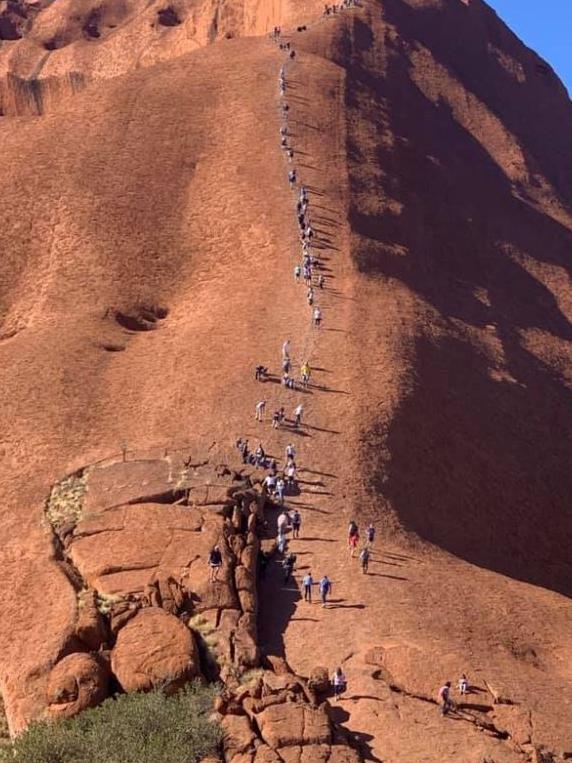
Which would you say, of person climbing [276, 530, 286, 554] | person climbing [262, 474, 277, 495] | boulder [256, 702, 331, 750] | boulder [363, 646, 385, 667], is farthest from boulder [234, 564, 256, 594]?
boulder [256, 702, 331, 750]

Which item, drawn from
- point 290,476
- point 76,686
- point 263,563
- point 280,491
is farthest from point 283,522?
point 76,686

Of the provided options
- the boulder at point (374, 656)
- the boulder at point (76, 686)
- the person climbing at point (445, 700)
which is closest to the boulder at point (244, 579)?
the boulder at point (374, 656)

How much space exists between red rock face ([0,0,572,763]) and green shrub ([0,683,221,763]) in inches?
37.4

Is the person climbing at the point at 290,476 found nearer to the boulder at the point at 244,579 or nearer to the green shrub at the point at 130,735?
the boulder at the point at 244,579

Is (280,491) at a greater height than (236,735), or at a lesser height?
greater

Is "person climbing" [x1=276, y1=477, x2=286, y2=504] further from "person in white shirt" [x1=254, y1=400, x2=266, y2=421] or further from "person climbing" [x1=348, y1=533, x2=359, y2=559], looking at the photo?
"person in white shirt" [x1=254, y1=400, x2=266, y2=421]

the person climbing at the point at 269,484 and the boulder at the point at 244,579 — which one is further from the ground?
the person climbing at the point at 269,484

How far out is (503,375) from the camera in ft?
162

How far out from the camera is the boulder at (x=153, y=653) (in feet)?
85.1

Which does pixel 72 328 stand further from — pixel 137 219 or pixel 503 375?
pixel 503 375

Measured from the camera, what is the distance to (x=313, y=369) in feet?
140

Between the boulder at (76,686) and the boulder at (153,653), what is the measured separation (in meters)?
0.56

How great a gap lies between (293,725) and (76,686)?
5582 millimetres

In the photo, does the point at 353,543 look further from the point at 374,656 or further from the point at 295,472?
the point at 374,656
